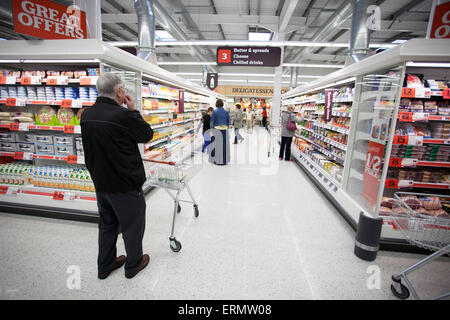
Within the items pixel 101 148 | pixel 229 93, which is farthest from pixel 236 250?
pixel 229 93

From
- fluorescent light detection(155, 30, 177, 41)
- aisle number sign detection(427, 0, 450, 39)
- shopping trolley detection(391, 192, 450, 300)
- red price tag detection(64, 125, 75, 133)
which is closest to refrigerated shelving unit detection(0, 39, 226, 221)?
red price tag detection(64, 125, 75, 133)

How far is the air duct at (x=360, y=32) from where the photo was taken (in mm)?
4621

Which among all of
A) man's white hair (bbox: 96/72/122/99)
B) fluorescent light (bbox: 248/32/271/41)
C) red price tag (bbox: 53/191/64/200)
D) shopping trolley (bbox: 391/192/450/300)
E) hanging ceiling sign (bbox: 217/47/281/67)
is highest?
fluorescent light (bbox: 248/32/271/41)

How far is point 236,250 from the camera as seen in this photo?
2652mm

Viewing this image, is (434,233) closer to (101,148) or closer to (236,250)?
(236,250)

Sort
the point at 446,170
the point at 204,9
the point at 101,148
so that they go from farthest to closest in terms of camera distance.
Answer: the point at 204,9 → the point at 446,170 → the point at 101,148

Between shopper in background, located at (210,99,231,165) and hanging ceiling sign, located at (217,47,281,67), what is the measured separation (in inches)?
51.7

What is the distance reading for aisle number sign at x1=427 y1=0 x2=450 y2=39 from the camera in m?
2.61

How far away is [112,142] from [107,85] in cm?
46

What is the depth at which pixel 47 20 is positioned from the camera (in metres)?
2.83

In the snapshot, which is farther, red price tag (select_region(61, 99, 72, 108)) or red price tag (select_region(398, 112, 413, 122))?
red price tag (select_region(61, 99, 72, 108))

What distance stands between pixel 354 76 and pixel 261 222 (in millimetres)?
2692

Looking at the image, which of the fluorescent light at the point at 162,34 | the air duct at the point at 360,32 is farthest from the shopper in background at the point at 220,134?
the fluorescent light at the point at 162,34

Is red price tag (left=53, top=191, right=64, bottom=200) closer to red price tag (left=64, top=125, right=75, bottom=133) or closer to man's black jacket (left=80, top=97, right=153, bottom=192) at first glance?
red price tag (left=64, top=125, right=75, bottom=133)
